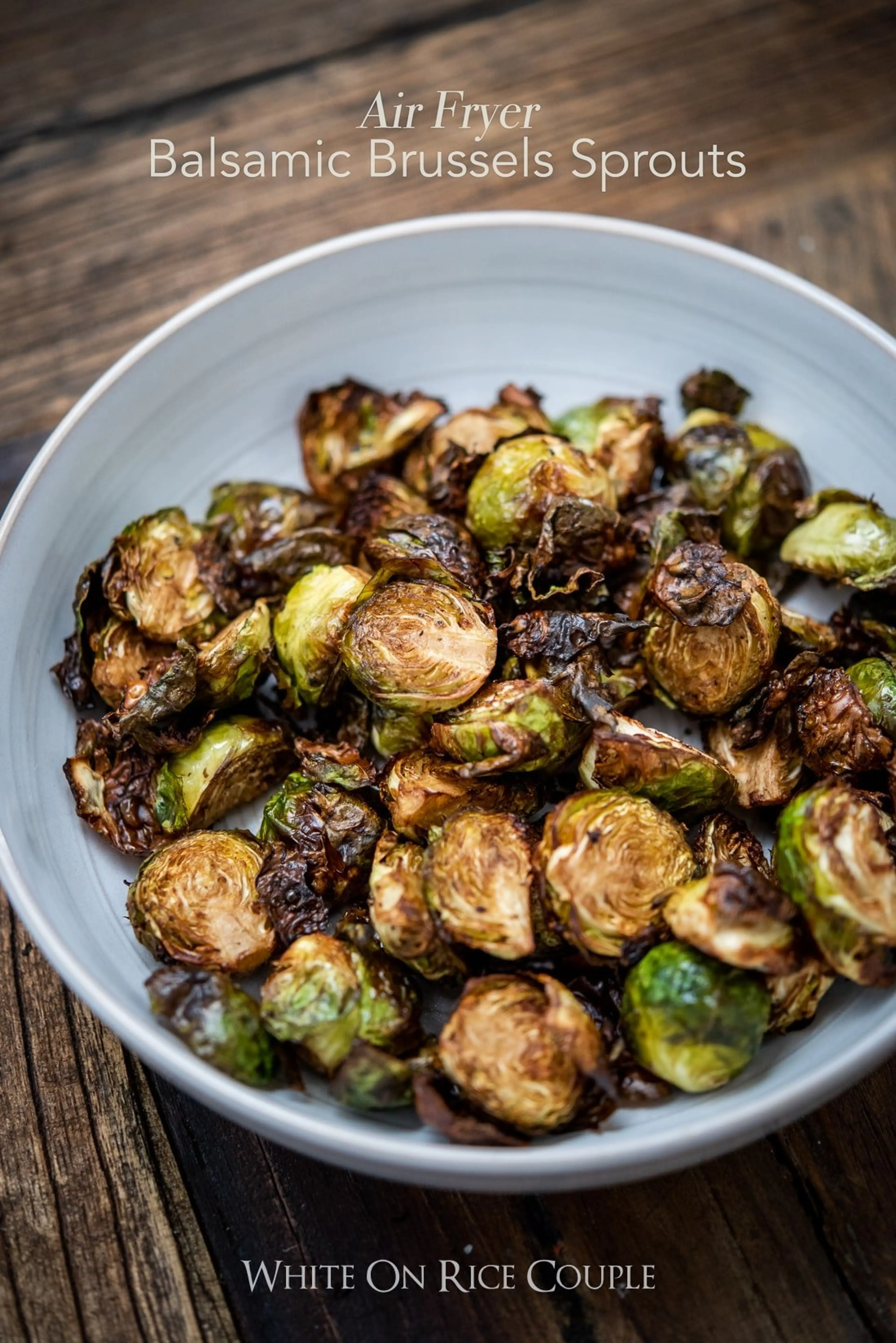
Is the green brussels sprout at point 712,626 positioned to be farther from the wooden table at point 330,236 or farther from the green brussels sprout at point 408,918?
the wooden table at point 330,236

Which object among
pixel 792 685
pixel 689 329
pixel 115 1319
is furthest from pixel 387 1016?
pixel 689 329

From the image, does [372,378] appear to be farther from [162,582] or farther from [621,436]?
[162,582]

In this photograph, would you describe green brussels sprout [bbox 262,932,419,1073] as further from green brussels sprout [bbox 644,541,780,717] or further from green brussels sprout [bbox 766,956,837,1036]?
green brussels sprout [bbox 644,541,780,717]

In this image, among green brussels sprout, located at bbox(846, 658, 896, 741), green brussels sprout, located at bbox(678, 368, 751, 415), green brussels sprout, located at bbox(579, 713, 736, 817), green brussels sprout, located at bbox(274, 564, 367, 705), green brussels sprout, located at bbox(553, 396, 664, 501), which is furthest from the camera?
green brussels sprout, located at bbox(678, 368, 751, 415)

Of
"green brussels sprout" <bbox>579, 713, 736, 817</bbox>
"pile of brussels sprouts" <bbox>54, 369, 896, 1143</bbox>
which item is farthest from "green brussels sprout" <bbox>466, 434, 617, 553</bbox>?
"green brussels sprout" <bbox>579, 713, 736, 817</bbox>

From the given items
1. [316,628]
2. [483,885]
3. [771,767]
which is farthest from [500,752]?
[771,767]

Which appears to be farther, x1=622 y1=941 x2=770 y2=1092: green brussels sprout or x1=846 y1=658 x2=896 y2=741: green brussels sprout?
x1=846 y1=658 x2=896 y2=741: green brussels sprout

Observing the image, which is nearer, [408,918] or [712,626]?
[408,918]
